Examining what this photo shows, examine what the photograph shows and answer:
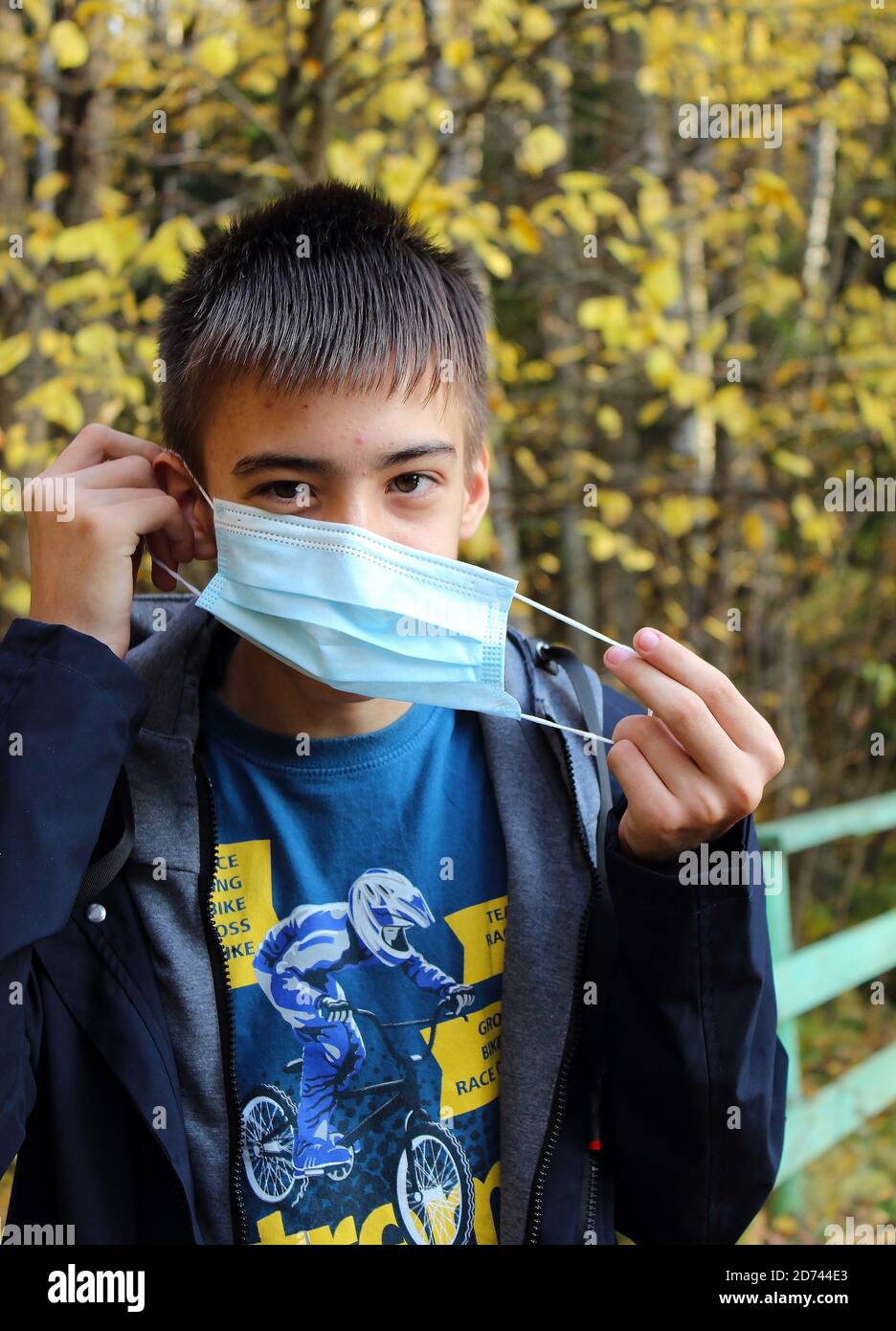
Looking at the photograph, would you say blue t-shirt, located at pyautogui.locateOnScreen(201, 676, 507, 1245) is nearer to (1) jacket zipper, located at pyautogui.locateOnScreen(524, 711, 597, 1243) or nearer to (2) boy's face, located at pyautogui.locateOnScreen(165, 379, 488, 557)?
(1) jacket zipper, located at pyautogui.locateOnScreen(524, 711, 597, 1243)

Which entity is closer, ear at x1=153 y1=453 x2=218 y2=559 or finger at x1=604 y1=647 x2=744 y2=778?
finger at x1=604 y1=647 x2=744 y2=778

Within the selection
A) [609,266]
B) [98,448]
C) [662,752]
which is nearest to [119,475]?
[98,448]

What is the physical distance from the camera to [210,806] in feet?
6.11

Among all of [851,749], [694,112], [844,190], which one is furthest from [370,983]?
[844,190]

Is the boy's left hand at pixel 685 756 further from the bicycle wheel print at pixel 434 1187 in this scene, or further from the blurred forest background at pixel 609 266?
the blurred forest background at pixel 609 266

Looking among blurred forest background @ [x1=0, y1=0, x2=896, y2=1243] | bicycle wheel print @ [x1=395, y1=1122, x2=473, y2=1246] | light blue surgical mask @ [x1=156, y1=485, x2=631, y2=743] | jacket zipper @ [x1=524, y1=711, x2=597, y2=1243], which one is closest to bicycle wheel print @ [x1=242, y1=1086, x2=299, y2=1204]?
bicycle wheel print @ [x1=395, y1=1122, x2=473, y2=1246]

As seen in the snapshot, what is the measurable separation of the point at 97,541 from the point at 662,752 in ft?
3.00

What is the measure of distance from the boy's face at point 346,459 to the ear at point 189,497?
55mm

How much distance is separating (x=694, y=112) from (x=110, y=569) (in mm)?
4523

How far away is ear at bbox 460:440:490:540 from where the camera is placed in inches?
85.3

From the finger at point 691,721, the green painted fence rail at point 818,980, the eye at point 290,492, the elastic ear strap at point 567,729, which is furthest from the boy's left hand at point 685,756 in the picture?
the green painted fence rail at point 818,980

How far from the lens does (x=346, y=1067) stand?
1.82 meters
